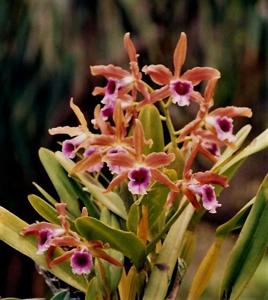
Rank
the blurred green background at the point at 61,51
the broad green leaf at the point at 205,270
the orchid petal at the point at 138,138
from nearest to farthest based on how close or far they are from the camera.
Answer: the orchid petal at the point at 138,138 < the broad green leaf at the point at 205,270 < the blurred green background at the point at 61,51

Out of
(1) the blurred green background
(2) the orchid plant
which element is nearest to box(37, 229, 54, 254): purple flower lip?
(2) the orchid plant

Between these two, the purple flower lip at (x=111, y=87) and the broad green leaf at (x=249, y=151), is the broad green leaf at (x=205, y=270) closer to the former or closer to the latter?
the broad green leaf at (x=249, y=151)

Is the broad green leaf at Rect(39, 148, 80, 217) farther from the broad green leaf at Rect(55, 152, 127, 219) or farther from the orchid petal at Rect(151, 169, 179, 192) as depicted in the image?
the orchid petal at Rect(151, 169, 179, 192)

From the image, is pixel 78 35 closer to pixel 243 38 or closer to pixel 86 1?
pixel 86 1

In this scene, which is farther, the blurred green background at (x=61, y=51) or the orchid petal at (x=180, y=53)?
the blurred green background at (x=61, y=51)

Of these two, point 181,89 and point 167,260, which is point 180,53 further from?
point 167,260

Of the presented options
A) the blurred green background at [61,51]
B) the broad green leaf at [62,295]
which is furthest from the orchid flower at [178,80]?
the blurred green background at [61,51]

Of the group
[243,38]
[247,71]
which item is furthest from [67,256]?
[247,71]
